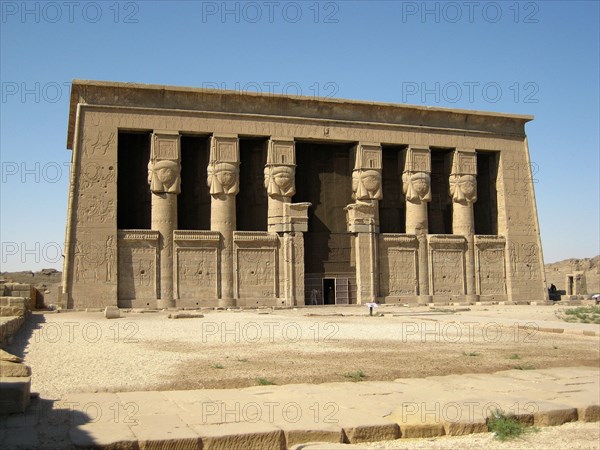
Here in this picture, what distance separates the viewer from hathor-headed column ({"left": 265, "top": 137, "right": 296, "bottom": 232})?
2923 centimetres

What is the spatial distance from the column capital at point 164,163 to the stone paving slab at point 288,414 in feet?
68.3

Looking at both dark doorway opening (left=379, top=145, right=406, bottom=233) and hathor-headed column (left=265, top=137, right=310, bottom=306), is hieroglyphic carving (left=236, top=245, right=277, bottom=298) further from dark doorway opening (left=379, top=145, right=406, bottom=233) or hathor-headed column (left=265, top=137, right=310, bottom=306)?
dark doorway opening (left=379, top=145, right=406, bottom=233)

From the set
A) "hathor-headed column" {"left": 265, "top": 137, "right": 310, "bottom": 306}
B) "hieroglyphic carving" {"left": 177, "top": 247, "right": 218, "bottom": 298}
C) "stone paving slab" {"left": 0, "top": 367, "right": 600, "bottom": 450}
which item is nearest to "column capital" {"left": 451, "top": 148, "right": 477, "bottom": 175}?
"hathor-headed column" {"left": 265, "top": 137, "right": 310, "bottom": 306}

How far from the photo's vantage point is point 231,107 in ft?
95.7

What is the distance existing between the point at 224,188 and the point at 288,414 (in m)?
22.7

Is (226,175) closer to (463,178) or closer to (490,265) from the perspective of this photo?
(463,178)

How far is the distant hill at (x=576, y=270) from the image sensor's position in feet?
160

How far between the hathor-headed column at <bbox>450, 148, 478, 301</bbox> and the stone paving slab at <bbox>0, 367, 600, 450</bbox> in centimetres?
2449

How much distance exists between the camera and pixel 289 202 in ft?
96.8

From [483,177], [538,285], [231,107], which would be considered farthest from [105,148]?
[538,285]

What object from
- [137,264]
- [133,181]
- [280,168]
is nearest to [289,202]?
[280,168]

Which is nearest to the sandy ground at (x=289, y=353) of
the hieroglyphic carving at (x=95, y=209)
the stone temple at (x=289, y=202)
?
the hieroglyphic carving at (x=95, y=209)

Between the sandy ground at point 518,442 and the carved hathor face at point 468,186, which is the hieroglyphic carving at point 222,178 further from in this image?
the sandy ground at point 518,442

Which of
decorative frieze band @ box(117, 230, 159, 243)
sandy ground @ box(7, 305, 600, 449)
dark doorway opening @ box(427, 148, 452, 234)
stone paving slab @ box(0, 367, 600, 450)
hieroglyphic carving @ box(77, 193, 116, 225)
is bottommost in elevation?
stone paving slab @ box(0, 367, 600, 450)
